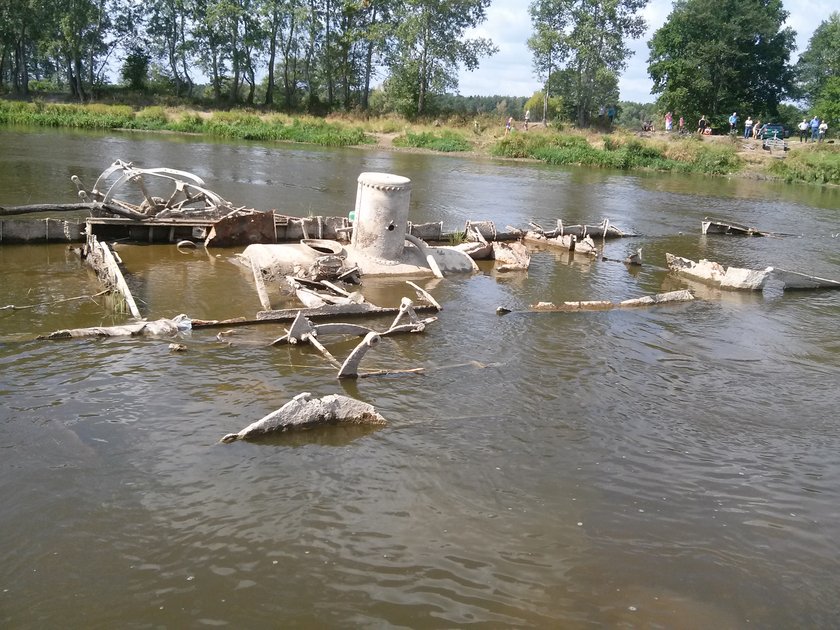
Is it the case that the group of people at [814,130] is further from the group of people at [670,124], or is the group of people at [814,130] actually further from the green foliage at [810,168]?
the group of people at [670,124]

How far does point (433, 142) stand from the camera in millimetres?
44594

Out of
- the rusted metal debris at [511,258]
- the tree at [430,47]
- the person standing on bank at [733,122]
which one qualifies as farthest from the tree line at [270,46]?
the rusted metal debris at [511,258]

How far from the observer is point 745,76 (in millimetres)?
53719

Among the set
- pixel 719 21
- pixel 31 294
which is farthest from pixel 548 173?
pixel 31 294

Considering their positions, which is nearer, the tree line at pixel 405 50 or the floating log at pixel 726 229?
the floating log at pixel 726 229

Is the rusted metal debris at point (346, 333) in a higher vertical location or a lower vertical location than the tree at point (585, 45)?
lower

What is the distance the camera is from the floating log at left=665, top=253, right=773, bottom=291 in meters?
14.9

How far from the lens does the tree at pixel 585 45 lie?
51812 mm

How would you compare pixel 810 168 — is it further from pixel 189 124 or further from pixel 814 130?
pixel 189 124

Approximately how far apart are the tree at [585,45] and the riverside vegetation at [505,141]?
7.31 metres

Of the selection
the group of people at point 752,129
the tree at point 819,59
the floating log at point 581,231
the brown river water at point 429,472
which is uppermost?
the tree at point 819,59

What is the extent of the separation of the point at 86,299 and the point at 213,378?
3927mm

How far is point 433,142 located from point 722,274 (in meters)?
31.5

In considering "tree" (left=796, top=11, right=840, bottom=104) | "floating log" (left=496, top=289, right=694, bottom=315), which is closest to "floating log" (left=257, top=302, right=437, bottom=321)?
"floating log" (left=496, top=289, right=694, bottom=315)
